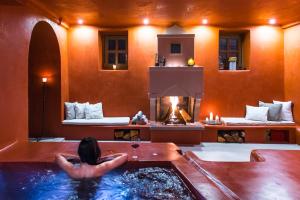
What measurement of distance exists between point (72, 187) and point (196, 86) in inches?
193

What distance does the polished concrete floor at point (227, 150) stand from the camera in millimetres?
5609

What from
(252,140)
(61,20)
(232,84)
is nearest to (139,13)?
(61,20)

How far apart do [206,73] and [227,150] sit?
2496 millimetres

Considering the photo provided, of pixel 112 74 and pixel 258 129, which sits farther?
pixel 112 74

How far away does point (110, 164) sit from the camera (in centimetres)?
324

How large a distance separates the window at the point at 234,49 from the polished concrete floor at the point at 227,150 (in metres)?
2.40

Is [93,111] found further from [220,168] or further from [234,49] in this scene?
[220,168]

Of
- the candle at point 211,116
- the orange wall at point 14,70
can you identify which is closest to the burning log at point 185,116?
the candle at point 211,116

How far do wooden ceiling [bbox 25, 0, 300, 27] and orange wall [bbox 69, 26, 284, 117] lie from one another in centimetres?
40

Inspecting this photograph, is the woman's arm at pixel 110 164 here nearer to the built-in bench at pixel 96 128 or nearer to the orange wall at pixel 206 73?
the built-in bench at pixel 96 128

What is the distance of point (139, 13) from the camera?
6.74 m

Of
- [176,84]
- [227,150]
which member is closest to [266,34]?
[176,84]

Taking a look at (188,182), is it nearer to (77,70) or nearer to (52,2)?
(52,2)

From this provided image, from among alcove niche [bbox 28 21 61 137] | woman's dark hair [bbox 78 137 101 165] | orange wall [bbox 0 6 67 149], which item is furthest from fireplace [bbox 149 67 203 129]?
woman's dark hair [bbox 78 137 101 165]
